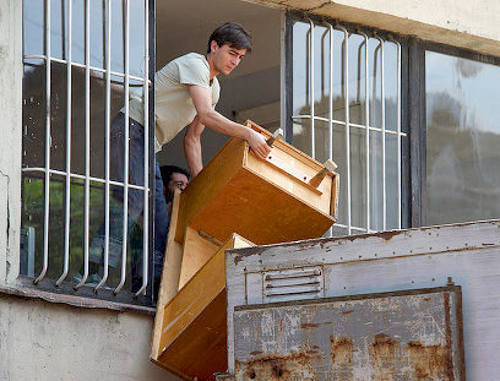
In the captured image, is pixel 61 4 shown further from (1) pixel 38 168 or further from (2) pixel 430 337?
(2) pixel 430 337

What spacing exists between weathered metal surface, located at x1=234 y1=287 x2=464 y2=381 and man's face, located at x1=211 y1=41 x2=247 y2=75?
1.99 m

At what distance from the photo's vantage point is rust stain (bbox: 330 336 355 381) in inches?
238

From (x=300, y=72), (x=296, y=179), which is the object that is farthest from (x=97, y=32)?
(x=300, y=72)

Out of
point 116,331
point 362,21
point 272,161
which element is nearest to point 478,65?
point 362,21

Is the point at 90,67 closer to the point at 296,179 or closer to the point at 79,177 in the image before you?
the point at 79,177

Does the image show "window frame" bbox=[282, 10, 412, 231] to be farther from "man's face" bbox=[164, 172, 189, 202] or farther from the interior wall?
"man's face" bbox=[164, 172, 189, 202]

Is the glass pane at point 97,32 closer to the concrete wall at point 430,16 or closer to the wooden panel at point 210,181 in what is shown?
the wooden panel at point 210,181

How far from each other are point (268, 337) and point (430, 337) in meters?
0.82

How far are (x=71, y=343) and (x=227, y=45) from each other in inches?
78.3

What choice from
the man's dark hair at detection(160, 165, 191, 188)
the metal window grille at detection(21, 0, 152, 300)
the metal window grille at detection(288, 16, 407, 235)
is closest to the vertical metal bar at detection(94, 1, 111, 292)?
the metal window grille at detection(21, 0, 152, 300)

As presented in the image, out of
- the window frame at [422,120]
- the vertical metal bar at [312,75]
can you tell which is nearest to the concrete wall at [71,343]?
the vertical metal bar at [312,75]

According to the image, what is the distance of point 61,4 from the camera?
757 cm

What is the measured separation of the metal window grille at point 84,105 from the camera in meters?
7.31

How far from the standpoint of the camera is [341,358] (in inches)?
239
